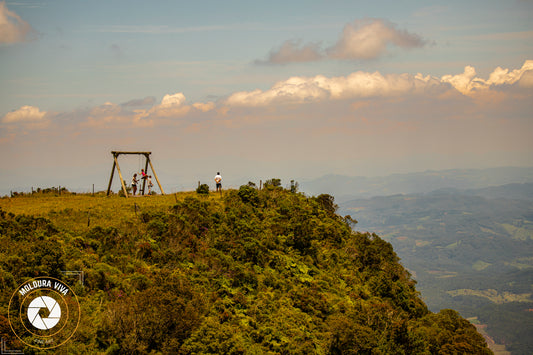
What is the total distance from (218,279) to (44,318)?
42.5 feet

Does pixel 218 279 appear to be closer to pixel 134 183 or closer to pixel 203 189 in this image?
pixel 203 189

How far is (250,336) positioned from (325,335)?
576 centimetres

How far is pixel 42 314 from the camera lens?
2400 cm

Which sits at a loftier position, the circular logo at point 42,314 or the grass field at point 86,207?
the grass field at point 86,207

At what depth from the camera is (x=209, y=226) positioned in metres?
41.2

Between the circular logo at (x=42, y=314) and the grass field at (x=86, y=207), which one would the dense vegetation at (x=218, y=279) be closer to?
the grass field at (x=86, y=207)

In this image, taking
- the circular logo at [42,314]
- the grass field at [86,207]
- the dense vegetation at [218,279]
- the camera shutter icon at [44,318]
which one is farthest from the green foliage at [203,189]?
the camera shutter icon at [44,318]

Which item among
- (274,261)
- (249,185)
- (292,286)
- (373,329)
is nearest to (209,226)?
(274,261)

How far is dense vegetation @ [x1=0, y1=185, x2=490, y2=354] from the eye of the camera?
25.8 meters

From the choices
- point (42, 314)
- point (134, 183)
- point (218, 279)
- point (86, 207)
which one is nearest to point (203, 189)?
point (134, 183)

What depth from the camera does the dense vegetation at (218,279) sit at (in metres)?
25.8

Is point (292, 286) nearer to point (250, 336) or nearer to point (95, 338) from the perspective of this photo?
point (250, 336)

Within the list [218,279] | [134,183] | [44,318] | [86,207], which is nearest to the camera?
[44,318]

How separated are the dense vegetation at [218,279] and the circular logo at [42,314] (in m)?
0.52
